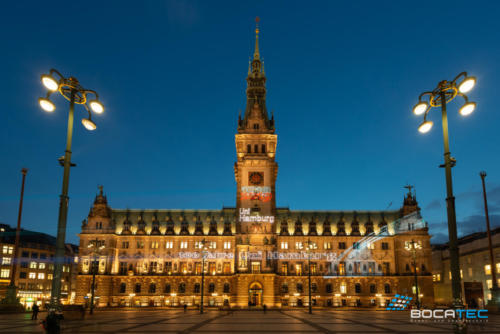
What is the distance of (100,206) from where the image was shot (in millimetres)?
105938

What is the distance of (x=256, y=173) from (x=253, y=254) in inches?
748

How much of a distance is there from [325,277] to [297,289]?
741 centimetres

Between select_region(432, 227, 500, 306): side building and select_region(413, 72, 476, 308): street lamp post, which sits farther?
select_region(432, 227, 500, 306): side building

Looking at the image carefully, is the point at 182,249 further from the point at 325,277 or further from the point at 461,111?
the point at 461,111

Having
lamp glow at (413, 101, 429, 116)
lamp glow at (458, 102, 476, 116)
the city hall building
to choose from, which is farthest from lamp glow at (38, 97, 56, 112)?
the city hall building

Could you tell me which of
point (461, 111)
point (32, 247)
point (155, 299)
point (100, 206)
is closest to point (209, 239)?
point (155, 299)

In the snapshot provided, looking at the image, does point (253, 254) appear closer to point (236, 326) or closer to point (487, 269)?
point (487, 269)

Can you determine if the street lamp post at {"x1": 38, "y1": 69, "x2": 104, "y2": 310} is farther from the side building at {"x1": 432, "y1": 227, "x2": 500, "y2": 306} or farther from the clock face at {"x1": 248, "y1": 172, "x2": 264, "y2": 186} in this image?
the clock face at {"x1": 248, "y1": 172, "x2": 264, "y2": 186}

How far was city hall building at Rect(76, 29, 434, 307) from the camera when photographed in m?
98.3

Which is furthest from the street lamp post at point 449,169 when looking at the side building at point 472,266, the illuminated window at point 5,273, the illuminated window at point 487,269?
the illuminated window at point 5,273

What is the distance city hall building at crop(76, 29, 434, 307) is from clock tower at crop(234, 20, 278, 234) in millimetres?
237

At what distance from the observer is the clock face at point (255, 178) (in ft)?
332

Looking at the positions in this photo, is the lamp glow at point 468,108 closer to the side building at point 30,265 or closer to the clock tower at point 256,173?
the clock tower at point 256,173

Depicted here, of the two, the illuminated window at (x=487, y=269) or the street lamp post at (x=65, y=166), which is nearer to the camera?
the street lamp post at (x=65, y=166)
